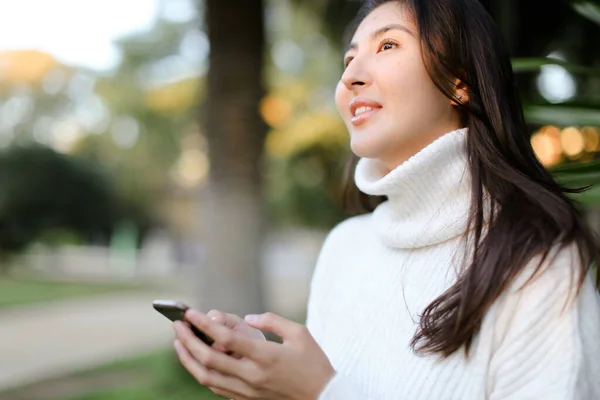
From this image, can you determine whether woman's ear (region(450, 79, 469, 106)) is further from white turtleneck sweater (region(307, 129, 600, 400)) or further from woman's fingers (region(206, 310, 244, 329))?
woman's fingers (region(206, 310, 244, 329))

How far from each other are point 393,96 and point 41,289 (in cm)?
1361

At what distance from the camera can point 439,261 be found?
4.25ft

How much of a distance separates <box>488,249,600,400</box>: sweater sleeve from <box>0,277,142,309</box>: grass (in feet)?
36.4

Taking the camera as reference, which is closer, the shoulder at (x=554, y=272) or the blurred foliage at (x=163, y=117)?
the shoulder at (x=554, y=272)

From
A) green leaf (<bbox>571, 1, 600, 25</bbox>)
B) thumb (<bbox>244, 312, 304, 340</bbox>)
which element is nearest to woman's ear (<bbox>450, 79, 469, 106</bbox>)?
thumb (<bbox>244, 312, 304, 340</bbox>)

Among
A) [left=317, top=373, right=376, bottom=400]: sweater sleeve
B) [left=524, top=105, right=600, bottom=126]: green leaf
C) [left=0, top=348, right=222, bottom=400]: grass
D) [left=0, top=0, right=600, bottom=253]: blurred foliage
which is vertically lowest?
[left=0, top=348, right=222, bottom=400]: grass

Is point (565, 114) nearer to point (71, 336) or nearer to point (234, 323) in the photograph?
point (234, 323)

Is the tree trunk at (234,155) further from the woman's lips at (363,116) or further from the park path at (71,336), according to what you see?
the woman's lips at (363,116)

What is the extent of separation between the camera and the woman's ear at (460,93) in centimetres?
130

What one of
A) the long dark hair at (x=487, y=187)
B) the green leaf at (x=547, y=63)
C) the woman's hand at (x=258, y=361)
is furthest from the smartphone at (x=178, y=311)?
the green leaf at (x=547, y=63)

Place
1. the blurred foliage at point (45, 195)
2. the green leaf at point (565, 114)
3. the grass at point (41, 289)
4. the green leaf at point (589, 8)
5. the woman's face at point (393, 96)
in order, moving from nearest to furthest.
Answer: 1. the woman's face at point (393, 96)
2. the green leaf at point (565, 114)
3. the green leaf at point (589, 8)
4. the grass at point (41, 289)
5. the blurred foliage at point (45, 195)

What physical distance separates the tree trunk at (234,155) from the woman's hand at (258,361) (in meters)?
4.33

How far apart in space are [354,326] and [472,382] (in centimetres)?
33

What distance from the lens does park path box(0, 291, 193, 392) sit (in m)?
6.85
